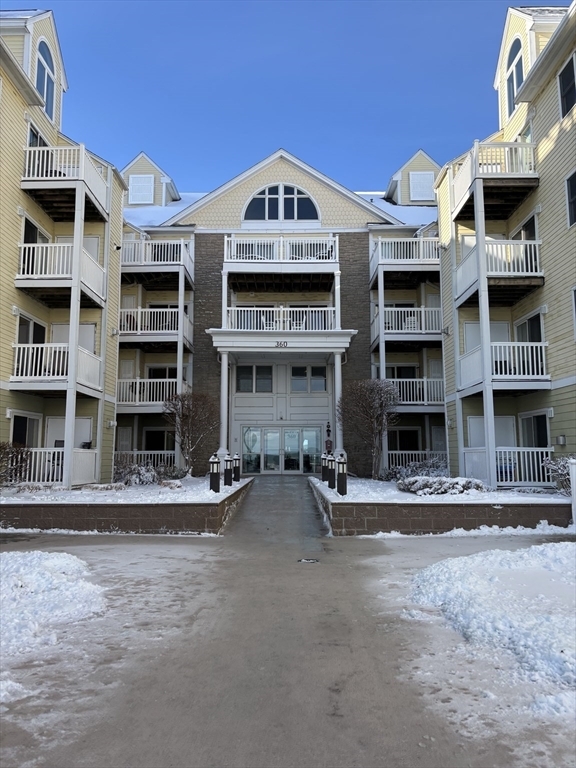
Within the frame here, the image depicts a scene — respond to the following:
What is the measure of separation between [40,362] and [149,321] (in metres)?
8.04

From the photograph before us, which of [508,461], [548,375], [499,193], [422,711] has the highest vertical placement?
[499,193]

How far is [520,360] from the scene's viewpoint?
17.0 meters

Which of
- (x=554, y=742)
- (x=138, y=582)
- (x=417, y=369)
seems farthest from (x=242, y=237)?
(x=554, y=742)

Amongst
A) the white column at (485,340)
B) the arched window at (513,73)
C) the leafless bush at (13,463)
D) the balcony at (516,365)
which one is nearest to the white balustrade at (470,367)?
the balcony at (516,365)

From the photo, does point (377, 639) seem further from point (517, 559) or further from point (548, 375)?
point (548, 375)

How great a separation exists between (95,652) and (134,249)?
72.1 feet

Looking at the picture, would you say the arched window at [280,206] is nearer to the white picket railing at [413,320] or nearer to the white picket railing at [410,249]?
the white picket railing at [410,249]

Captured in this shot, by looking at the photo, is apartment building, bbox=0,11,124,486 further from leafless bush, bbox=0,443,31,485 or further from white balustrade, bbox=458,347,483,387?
white balustrade, bbox=458,347,483,387

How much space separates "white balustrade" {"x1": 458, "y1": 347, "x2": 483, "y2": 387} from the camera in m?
17.3

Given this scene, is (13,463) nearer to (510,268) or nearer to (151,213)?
(510,268)

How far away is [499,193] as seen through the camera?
17766mm

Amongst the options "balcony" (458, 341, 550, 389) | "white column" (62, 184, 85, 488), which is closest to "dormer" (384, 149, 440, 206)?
"balcony" (458, 341, 550, 389)

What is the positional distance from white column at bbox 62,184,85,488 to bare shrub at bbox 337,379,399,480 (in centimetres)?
1016

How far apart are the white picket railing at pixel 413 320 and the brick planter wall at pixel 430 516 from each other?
13.6 meters
